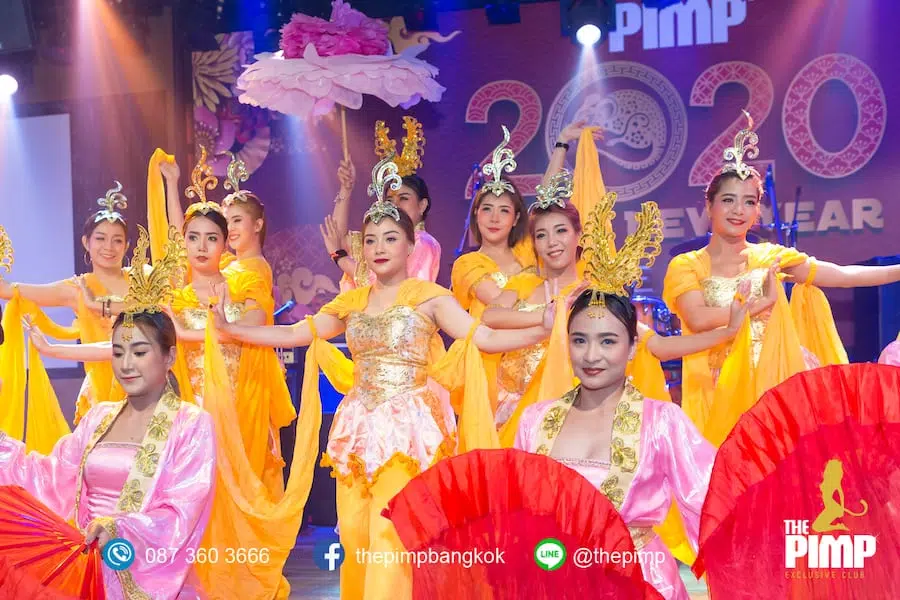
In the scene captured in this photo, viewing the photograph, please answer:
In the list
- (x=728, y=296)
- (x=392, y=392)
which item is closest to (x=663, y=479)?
(x=392, y=392)

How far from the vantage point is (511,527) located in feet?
7.76

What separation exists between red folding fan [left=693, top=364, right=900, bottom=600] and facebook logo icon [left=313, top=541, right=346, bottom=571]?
8.35ft

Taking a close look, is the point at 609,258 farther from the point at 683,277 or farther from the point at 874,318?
the point at 874,318

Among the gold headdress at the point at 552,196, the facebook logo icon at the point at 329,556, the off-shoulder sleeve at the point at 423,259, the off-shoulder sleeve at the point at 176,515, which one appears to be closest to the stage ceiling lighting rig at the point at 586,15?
the off-shoulder sleeve at the point at 423,259

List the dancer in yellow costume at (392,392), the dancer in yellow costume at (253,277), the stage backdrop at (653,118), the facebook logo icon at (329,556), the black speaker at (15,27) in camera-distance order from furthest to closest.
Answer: the black speaker at (15,27) → the stage backdrop at (653,118) → the facebook logo icon at (329,556) → the dancer in yellow costume at (253,277) → the dancer in yellow costume at (392,392)

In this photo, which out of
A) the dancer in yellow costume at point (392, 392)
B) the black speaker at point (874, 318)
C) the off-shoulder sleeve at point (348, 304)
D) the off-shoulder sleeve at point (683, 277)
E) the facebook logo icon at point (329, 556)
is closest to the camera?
the dancer in yellow costume at point (392, 392)

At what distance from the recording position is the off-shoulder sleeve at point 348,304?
12.1 ft

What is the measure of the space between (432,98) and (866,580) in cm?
434

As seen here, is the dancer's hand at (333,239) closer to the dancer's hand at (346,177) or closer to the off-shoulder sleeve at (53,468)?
the dancer's hand at (346,177)

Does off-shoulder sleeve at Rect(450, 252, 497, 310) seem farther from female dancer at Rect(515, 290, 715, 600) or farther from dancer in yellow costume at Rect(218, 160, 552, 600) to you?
female dancer at Rect(515, 290, 715, 600)

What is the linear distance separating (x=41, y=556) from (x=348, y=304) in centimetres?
138

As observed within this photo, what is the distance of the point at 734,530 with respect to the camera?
7.57 ft

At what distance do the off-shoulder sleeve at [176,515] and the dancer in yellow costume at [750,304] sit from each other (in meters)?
1.87

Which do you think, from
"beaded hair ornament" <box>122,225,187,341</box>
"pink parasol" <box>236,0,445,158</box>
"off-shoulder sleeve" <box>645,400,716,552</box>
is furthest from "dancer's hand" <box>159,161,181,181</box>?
"off-shoulder sleeve" <box>645,400,716,552</box>
